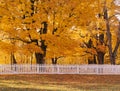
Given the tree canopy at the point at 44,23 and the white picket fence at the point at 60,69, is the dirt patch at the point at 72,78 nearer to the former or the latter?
the white picket fence at the point at 60,69

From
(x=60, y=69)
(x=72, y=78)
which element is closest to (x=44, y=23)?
(x=60, y=69)

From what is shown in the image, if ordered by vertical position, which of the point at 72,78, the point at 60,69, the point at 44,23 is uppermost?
the point at 44,23

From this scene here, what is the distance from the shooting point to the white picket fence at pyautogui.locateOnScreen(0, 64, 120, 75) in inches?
1198

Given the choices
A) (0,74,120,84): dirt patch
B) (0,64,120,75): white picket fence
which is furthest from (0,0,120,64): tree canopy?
(0,74,120,84): dirt patch

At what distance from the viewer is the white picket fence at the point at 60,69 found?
1198 inches

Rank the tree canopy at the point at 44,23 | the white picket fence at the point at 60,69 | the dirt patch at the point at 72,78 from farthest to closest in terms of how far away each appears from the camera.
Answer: the white picket fence at the point at 60,69
the tree canopy at the point at 44,23
the dirt patch at the point at 72,78

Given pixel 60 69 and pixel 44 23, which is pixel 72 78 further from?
pixel 44 23

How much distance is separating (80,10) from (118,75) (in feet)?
21.4

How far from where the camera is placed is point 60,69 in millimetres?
30531

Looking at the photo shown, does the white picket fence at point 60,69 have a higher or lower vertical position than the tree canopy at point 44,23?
lower

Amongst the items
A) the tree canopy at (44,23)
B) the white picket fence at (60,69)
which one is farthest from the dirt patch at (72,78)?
the tree canopy at (44,23)

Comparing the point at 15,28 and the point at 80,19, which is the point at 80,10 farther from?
the point at 15,28

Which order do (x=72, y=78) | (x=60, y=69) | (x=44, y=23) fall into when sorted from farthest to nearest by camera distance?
(x=60, y=69) < (x=44, y=23) < (x=72, y=78)

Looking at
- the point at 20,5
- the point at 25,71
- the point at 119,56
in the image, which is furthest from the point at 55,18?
the point at 119,56
